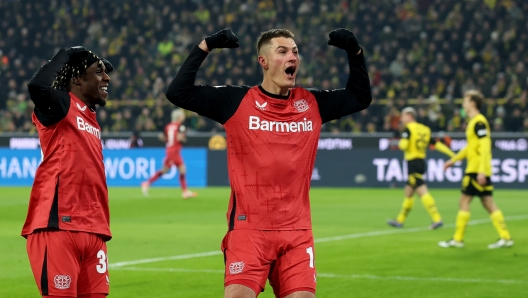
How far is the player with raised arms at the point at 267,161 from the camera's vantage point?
5.50 m

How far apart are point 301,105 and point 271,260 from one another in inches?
37.1

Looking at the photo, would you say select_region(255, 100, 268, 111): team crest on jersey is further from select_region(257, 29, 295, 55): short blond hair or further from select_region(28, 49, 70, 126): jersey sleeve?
select_region(28, 49, 70, 126): jersey sleeve

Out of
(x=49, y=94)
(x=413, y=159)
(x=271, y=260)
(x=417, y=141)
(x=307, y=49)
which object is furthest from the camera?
(x=307, y=49)

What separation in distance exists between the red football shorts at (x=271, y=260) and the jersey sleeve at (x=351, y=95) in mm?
833

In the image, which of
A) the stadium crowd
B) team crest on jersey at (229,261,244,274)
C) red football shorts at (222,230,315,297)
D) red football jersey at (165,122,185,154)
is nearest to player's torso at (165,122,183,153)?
red football jersey at (165,122,185,154)

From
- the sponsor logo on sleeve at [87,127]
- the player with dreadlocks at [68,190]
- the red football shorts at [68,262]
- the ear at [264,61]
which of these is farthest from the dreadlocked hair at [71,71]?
the ear at [264,61]

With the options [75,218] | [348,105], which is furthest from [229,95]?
[75,218]

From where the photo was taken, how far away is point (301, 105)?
582 centimetres

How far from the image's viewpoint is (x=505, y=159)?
26.1 meters

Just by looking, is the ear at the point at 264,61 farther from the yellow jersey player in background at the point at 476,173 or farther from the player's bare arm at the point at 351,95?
the yellow jersey player in background at the point at 476,173

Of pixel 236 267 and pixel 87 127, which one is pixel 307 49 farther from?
pixel 236 267

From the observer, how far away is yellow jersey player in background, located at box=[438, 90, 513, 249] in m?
13.3

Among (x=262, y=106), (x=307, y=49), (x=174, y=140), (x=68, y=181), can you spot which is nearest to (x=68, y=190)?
(x=68, y=181)

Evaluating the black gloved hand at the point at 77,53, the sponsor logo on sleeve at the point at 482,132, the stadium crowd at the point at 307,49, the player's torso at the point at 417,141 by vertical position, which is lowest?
the player's torso at the point at 417,141
